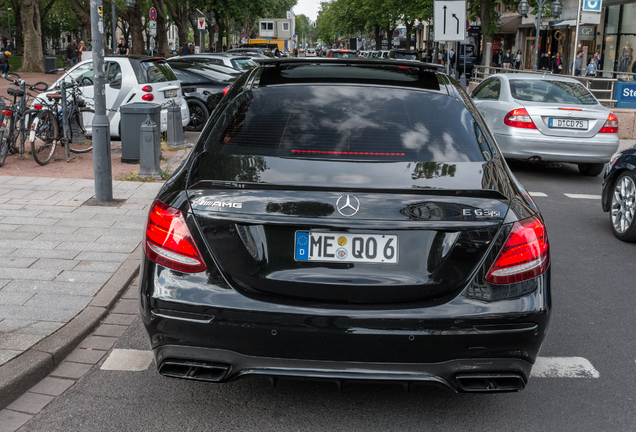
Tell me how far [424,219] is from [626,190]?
515cm

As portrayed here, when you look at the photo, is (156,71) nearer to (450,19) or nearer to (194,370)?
(450,19)

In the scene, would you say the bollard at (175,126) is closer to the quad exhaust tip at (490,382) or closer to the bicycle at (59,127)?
the bicycle at (59,127)

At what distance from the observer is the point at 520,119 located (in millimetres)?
10914

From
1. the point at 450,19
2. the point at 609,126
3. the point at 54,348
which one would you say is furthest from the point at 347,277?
the point at 450,19

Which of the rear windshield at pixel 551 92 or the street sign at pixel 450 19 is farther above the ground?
the street sign at pixel 450 19

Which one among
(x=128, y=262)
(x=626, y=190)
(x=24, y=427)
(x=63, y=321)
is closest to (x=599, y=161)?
(x=626, y=190)

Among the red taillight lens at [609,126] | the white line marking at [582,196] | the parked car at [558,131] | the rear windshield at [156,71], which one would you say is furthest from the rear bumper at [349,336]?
the rear windshield at [156,71]

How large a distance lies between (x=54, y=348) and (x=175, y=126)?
907 centimetres

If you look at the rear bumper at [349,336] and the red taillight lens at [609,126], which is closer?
the rear bumper at [349,336]

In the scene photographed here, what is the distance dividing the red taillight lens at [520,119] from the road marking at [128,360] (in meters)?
8.06

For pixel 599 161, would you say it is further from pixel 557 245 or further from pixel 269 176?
pixel 269 176

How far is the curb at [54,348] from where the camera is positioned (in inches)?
144

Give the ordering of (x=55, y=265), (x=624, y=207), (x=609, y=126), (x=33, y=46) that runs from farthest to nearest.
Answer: (x=33, y=46) < (x=609, y=126) < (x=624, y=207) < (x=55, y=265)

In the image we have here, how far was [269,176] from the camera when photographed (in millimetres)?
3148
